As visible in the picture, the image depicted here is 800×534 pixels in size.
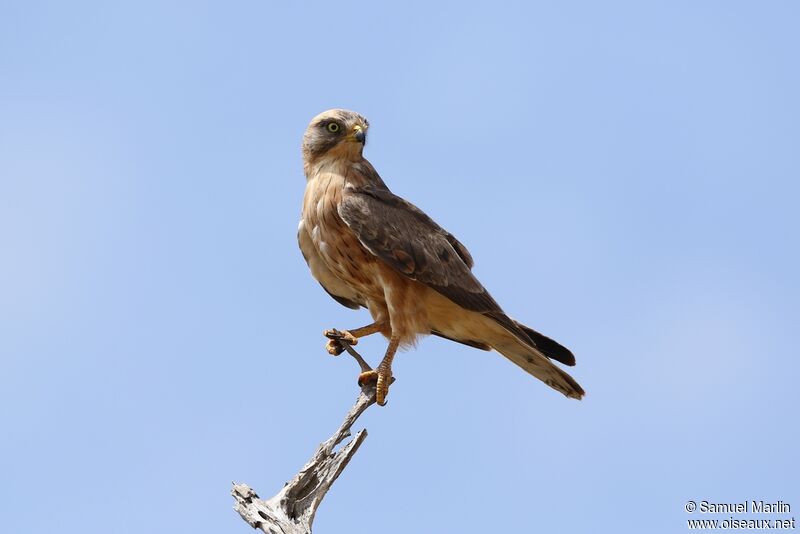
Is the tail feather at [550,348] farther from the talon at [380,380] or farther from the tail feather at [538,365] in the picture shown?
the talon at [380,380]

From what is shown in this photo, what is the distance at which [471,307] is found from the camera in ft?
25.1

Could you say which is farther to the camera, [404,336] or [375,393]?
[404,336]

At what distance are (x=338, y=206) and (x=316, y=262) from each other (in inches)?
21.1

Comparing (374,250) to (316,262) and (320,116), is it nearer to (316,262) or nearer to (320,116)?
A: (316,262)

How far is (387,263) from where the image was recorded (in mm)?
7492

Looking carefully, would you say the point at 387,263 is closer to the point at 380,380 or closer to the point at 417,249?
the point at 417,249

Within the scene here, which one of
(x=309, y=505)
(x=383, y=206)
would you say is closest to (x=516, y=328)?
(x=383, y=206)

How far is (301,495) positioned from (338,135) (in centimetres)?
293

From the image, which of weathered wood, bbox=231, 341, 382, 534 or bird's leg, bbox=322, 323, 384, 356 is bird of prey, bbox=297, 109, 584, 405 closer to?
bird's leg, bbox=322, 323, 384, 356

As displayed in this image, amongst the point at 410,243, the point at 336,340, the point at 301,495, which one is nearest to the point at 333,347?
the point at 336,340

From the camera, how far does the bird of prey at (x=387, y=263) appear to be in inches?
295

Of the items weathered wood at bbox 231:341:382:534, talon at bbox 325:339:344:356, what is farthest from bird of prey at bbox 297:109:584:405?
weathered wood at bbox 231:341:382:534

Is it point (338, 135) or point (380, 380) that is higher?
Result: point (338, 135)

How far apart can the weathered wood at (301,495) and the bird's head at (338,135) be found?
7.60 feet
